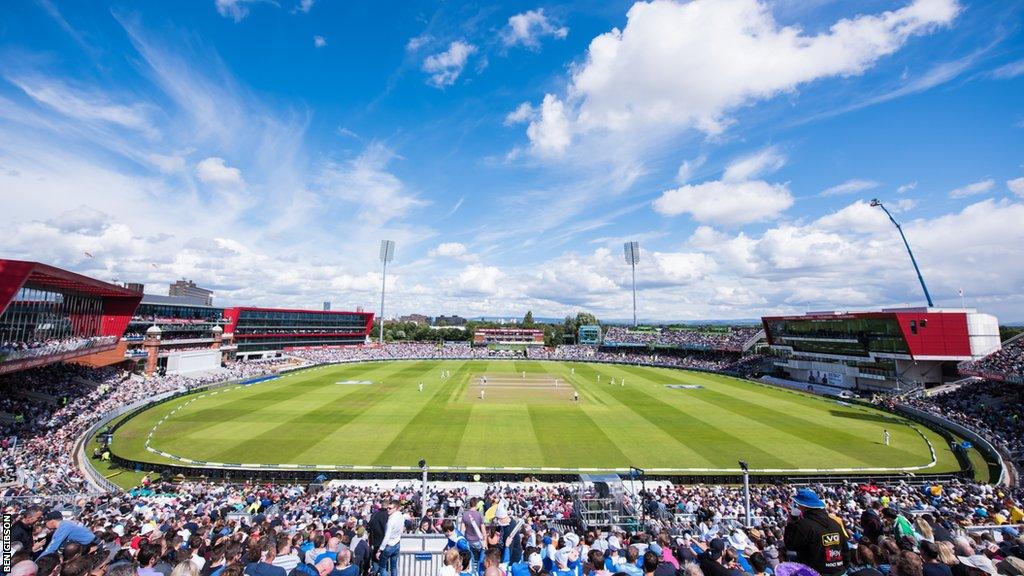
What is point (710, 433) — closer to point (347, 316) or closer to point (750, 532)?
point (750, 532)

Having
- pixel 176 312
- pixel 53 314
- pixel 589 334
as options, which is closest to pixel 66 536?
pixel 53 314

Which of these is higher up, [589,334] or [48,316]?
[48,316]

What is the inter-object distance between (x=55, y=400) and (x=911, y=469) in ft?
170

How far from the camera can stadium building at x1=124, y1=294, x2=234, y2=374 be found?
49.0m

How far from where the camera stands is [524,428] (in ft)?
97.9

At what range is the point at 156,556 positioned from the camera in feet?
17.7

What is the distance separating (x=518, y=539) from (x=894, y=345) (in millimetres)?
49769

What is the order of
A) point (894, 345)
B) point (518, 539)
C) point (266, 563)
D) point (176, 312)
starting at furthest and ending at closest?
point (176, 312) → point (894, 345) → point (518, 539) → point (266, 563)

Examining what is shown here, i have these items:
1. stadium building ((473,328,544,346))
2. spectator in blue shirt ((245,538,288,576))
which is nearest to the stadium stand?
spectator in blue shirt ((245,538,288,576))

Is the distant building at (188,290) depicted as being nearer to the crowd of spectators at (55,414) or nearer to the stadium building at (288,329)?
the stadium building at (288,329)

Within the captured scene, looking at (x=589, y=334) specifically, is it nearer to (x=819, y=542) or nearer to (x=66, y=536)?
(x=819, y=542)

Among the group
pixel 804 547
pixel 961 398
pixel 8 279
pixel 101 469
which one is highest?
pixel 8 279

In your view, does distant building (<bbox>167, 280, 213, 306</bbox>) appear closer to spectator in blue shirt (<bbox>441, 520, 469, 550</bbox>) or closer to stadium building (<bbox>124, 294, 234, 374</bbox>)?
stadium building (<bbox>124, 294, 234, 374</bbox>)

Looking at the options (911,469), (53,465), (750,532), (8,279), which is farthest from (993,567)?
(8,279)
